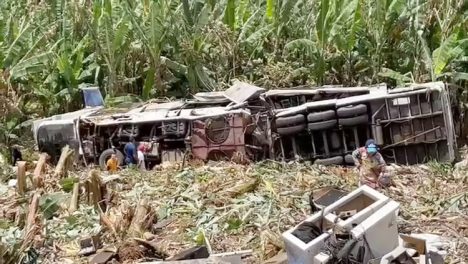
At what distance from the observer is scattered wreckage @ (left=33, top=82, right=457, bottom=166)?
13039mm

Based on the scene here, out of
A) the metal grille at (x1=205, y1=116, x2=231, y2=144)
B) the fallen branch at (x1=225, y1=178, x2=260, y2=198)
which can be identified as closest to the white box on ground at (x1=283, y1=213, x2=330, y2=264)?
the fallen branch at (x1=225, y1=178, x2=260, y2=198)

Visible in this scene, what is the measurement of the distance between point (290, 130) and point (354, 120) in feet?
3.68

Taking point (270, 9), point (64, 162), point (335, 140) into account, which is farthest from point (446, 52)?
point (64, 162)

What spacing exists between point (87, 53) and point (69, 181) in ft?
17.9

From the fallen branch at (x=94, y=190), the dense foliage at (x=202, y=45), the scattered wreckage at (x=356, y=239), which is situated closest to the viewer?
the scattered wreckage at (x=356, y=239)

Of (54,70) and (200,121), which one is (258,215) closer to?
(200,121)

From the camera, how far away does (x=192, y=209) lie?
11.0 m

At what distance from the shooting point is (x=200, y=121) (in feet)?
43.5

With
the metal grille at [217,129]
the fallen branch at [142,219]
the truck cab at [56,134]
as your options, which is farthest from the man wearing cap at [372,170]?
the truck cab at [56,134]

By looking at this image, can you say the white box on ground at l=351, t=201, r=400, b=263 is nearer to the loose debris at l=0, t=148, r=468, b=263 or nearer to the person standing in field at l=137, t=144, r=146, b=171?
the loose debris at l=0, t=148, r=468, b=263

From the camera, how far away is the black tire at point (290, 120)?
43.8 ft

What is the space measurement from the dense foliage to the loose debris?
3657 millimetres

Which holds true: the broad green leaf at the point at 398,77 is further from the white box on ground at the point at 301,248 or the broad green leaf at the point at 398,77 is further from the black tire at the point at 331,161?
the white box on ground at the point at 301,248

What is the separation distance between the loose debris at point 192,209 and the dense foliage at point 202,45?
366cm
